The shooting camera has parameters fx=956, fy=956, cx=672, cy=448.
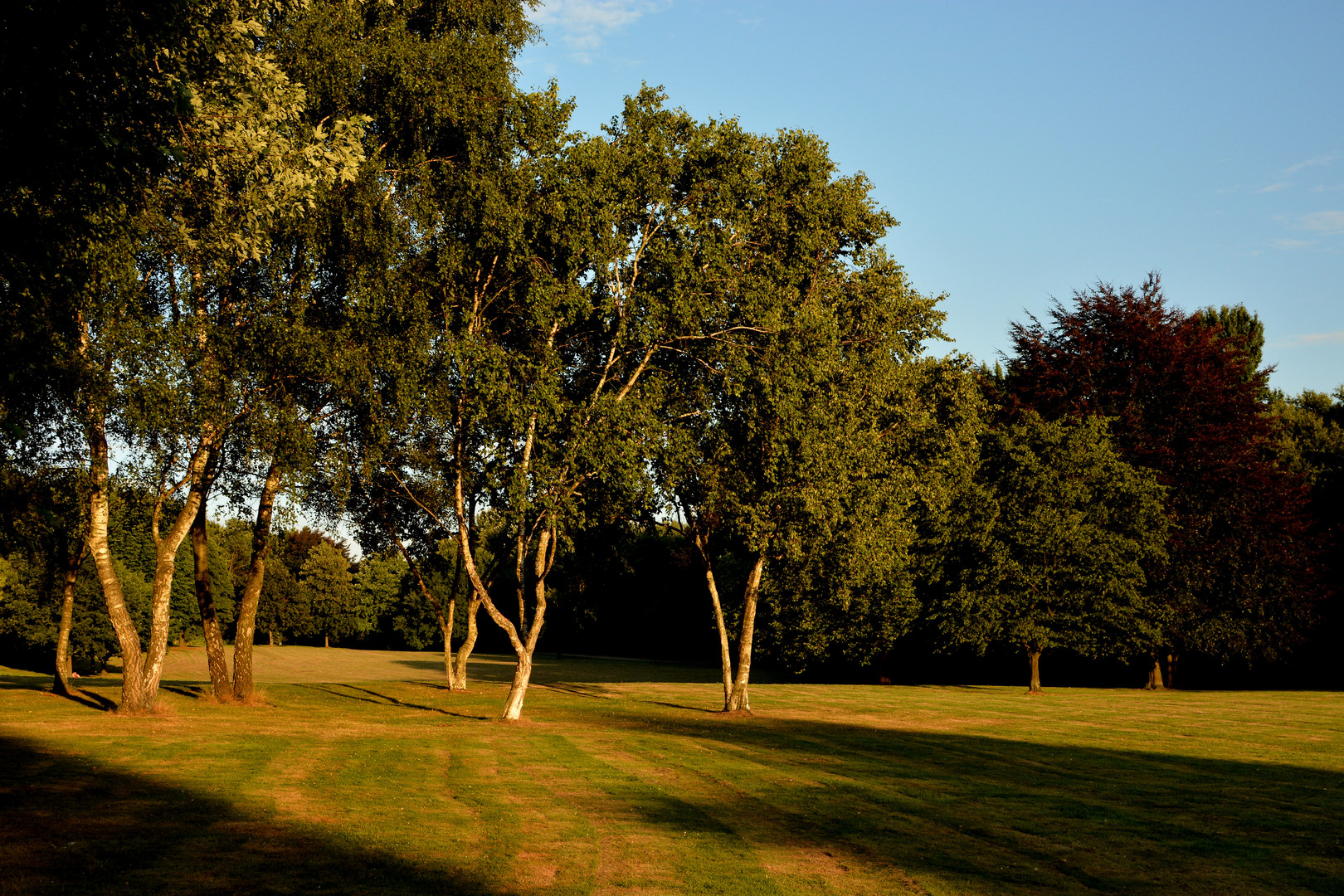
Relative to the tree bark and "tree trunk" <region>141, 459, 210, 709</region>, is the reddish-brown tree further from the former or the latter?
"tree trunk" <region>141, 459, 210, 709</region>

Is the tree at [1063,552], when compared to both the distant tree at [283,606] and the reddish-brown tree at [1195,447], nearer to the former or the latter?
the reddish-brown tree at [1195,447]

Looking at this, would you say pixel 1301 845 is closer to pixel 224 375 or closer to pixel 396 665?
pixel 224 375

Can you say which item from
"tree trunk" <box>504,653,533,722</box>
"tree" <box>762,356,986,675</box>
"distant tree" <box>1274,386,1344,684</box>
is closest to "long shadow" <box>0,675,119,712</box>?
"tree trunk" <box>504,653,533,722</box>

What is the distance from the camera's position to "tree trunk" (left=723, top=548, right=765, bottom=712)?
32.5m

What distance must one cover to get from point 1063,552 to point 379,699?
101ft

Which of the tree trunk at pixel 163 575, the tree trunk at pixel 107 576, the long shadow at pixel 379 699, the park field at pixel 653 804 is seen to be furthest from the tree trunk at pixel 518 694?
the tree trunk at pixel 107 576

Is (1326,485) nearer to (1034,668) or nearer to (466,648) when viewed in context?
(1034,668)

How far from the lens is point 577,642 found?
331 ft

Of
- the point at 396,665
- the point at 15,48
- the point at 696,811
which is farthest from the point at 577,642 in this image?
the point at 15,48

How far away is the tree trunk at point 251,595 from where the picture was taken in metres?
30.1

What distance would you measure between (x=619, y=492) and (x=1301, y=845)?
18006mm

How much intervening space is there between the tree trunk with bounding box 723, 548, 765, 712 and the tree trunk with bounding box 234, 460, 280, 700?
15.6 metres

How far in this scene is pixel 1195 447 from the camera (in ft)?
155

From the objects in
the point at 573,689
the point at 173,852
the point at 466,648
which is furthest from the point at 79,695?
the point at 173,852
